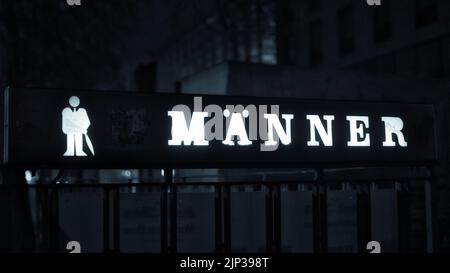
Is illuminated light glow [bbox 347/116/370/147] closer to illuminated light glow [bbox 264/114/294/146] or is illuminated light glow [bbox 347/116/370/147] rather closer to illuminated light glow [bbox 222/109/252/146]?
illuminated light glow [bbox 264/114/294/146]

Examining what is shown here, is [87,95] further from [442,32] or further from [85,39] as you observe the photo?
[442,32]

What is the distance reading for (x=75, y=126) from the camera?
29.8ft

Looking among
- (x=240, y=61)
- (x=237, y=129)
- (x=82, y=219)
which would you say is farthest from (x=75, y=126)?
(x=240, y=61)

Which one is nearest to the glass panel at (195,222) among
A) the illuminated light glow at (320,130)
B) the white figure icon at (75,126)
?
the white figure icon at (75,126)

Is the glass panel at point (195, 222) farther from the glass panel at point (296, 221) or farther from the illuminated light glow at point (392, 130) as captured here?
the illuminated light glow at point (392, 130)

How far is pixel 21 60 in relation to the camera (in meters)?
16.1

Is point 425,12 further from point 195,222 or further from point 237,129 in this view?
point 195,222

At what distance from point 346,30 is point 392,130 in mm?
21065

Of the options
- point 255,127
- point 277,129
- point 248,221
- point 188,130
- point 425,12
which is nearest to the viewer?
point 188,130

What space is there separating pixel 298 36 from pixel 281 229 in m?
25.9

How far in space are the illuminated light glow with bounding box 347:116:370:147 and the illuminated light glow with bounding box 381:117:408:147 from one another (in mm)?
350

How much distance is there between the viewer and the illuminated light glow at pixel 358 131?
10.6 metres

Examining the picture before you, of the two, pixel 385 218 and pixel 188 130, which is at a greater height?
pixel 188 130

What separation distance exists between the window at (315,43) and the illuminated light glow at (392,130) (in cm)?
2235
